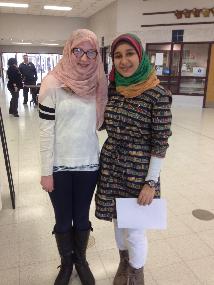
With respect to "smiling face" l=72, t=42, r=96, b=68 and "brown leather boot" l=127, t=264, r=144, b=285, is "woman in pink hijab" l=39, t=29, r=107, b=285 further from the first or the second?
"brown leather boot" l=127, t=264, r=144, b=285

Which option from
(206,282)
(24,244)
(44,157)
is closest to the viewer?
(44,157)

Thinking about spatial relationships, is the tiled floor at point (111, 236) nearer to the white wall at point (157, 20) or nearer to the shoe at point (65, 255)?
the shoe at point (65, 255)

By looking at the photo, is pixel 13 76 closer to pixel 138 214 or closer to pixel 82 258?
pixel 82 258

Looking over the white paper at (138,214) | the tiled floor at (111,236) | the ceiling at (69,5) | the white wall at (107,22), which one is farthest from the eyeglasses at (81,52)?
the ceiling at (69,5)

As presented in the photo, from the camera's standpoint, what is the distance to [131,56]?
134cm

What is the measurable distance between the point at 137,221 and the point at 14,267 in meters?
1.01

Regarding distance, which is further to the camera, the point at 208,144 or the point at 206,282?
the point at 208,144

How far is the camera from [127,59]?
52.9 inches

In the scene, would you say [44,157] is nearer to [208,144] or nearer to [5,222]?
[5,222]

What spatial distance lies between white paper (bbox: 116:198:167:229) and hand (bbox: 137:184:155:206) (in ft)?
0.13

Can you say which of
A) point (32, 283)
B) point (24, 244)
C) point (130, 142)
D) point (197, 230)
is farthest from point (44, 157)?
point (197, 230)

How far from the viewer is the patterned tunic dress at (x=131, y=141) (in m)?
1.35

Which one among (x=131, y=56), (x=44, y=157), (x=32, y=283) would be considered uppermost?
(x=131, y=56)

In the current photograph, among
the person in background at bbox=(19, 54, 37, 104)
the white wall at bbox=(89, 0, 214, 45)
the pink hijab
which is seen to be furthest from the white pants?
the white wall at bbox=(89, 0, 214, 45)
